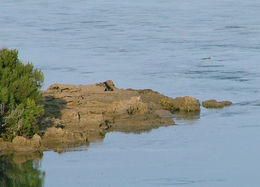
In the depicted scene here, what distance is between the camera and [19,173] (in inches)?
758

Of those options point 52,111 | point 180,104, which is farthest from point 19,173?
point 180,104

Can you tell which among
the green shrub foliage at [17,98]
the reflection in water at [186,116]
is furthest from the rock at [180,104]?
the green shrub foliage at [17,98]

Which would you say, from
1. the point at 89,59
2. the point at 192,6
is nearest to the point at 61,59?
the point at 89,59

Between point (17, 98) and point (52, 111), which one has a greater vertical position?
point (17, 98)

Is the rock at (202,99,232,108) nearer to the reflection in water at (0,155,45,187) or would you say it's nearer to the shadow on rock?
the shadow on rock

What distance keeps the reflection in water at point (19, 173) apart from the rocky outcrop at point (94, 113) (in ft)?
2.07

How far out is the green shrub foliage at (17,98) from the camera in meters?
20.3

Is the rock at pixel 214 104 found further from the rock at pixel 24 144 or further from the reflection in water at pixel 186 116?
the rock at pixel 24 144

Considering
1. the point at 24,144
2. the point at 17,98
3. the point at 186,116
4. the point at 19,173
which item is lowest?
the point at 19,173

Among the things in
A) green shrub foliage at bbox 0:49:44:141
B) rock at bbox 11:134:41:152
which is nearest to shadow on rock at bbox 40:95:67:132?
green shrub foliage at bbox 0:49:44:141

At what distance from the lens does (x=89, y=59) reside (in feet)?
118

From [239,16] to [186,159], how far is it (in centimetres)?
3509

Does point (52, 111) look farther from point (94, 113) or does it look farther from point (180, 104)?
point (180, 104)

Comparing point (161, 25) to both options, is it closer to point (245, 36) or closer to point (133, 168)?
point (245, 36)
